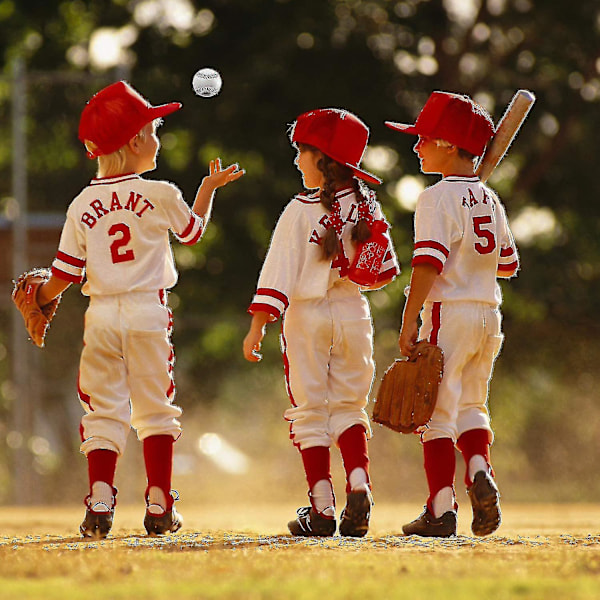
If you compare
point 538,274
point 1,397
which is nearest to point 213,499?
point 1,397

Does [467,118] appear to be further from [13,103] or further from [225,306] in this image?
[225,306]

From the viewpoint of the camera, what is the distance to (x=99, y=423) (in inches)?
207

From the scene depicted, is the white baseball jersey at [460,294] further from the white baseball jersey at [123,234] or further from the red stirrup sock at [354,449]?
the white baseball jersey at [123,234]

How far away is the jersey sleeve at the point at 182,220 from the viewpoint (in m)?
5.33

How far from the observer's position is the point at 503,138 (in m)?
5.71

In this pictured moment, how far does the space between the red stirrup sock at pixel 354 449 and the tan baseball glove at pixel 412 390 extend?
0.39 feet

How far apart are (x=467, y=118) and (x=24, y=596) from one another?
116 inches

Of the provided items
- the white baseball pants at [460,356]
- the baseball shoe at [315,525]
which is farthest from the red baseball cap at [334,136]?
the baseball shoe at [315,525]

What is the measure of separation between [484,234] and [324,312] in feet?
2.45

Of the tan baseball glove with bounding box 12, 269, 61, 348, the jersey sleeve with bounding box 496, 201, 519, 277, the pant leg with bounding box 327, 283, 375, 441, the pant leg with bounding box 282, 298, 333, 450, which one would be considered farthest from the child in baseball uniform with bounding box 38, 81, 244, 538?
the jersey sleeve with bounding box 496, 201, 519, 277

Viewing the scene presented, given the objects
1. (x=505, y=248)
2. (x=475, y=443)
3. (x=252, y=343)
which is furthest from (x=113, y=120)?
(x=475, y=443)

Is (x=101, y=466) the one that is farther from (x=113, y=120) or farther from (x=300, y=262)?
(x=113, y=120)

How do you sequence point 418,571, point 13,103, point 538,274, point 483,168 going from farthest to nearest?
1. point 538,274
2. point 13,103
3. point 483,168
4. point 418,571

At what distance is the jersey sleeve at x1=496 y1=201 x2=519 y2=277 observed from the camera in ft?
17.9
